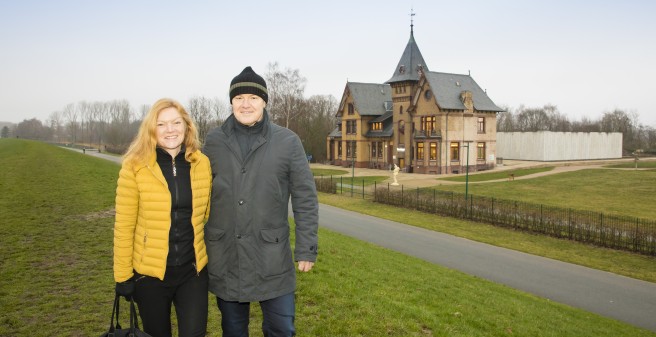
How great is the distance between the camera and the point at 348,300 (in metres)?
7.18

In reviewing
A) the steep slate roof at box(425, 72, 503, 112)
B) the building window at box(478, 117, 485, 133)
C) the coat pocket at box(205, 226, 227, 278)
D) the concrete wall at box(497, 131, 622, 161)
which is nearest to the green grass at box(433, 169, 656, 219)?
the building window at box(478, 117, 485, 133)

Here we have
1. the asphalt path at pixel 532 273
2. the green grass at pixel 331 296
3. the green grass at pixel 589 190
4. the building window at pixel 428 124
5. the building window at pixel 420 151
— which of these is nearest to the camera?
the green grass at pixel 331 296

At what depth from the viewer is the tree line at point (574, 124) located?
92.6 metres

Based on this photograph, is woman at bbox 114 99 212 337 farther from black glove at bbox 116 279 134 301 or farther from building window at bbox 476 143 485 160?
building window at bbox 476 143 485 160

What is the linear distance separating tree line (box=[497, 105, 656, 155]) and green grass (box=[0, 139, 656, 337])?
289 ft

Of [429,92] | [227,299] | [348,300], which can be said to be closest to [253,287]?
[227,299]

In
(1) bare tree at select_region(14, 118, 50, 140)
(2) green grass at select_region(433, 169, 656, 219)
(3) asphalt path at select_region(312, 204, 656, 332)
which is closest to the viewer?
(3) asphalt path at select_region(312, 204, 656, 332)

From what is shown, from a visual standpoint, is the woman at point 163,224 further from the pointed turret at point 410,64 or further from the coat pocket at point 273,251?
the pointed turret at point 410,64

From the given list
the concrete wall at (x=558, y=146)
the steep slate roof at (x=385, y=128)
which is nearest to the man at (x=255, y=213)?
the steep slate roof at (x=385, y=128)

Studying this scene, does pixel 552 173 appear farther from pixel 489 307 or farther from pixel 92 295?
pixel 92 295

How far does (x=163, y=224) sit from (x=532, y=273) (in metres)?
12.8

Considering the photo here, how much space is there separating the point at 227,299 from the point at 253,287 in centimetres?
25

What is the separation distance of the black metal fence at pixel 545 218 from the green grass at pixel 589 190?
531 centimetres

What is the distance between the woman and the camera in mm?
3561
